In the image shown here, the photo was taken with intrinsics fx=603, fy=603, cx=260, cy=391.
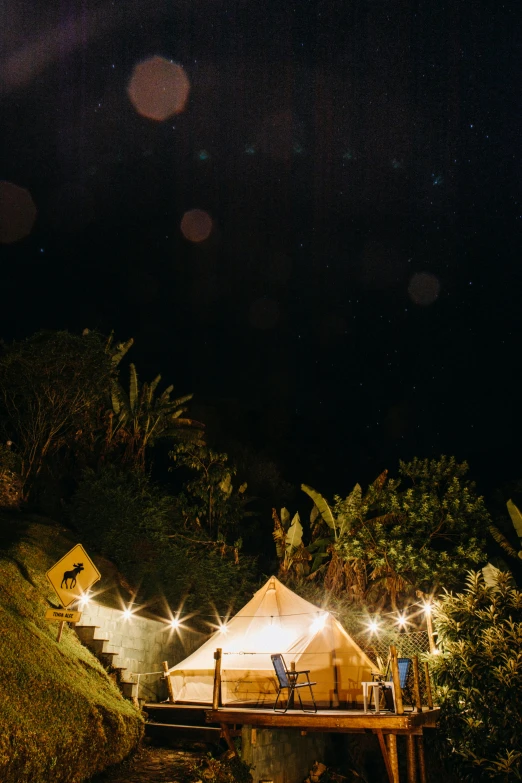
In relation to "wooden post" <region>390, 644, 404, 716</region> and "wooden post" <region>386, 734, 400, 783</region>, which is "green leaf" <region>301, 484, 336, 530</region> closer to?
"wooden post" <region>386, 734, 400, 783</region>

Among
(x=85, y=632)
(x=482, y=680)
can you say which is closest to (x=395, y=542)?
(x=482, y=680)

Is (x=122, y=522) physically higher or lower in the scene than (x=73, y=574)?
higher

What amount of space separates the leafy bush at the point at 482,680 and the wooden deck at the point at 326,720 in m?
1.64

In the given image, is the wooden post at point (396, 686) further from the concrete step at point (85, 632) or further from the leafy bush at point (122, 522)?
the leafy bush at point (122, 522)

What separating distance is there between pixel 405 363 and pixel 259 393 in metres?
8.13

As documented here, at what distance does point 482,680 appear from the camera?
34.8 feet

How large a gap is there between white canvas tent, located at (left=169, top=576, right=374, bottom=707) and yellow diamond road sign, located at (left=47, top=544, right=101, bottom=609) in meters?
2.60

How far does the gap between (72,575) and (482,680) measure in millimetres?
7348

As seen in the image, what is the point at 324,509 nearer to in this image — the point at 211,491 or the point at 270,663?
the point at 211,491

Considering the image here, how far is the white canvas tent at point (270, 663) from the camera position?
36.9ft

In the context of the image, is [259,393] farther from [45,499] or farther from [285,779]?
[285,779]

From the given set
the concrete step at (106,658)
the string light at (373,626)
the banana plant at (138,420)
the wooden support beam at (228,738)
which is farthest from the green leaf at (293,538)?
the wooden support beam at (228,738)

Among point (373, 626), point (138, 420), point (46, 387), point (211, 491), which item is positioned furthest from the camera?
point (211, 491)

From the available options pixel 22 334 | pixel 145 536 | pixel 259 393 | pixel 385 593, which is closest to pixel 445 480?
pixel 385 593
